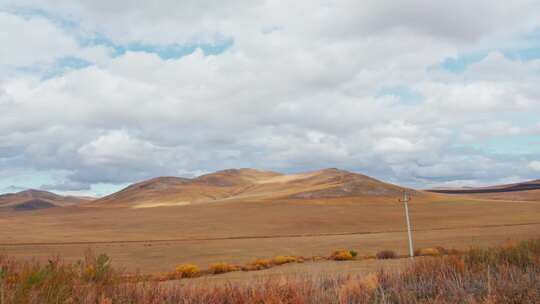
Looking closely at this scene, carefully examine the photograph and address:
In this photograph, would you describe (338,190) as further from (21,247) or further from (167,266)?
(167,266)

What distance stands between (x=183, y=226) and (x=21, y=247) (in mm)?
32288

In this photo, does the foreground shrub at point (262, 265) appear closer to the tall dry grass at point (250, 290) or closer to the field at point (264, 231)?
the field at point (264, 231)

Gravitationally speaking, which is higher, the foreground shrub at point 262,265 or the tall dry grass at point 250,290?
the tall dry grass at point 250,290

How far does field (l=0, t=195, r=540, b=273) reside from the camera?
45.0m

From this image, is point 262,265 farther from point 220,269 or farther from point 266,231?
point 266,231

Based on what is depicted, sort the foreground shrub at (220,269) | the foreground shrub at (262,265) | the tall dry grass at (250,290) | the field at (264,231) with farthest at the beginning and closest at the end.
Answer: the field at (264,231), the foreground shrub at (262,265), the foreground shrub at (220,269), the tall dry grass at (250,290)

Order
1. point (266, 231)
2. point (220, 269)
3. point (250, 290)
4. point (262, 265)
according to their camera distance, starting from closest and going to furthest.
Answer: point (250, 290)
point (220, 269)
point (262, 265)
point (266, 231)

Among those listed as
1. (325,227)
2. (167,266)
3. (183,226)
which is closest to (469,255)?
(167,266)

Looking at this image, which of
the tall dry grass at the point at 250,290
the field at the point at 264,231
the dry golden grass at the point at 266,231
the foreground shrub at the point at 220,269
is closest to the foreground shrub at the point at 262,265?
the foreground shrub at the point at 220,269

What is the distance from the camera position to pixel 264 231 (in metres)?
75.9

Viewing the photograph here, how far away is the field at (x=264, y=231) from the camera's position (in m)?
45.0

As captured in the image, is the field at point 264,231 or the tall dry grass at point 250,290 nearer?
the tall dry grass at point 250,290

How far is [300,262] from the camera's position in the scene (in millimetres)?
33781

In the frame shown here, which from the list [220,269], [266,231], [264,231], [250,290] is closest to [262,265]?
[220,269]
